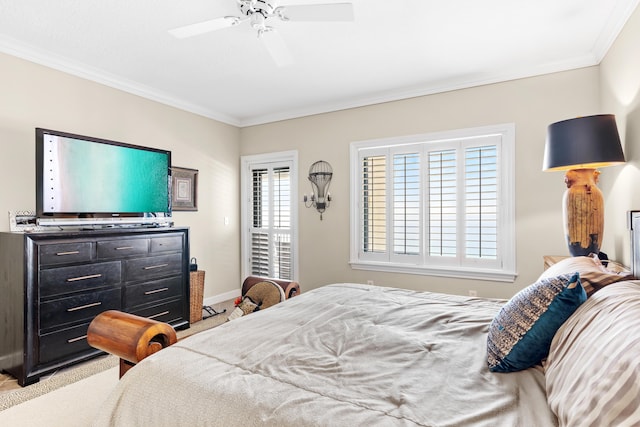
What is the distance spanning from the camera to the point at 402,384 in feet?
3.61

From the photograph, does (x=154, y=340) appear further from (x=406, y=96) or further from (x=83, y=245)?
(x=406, y=96)

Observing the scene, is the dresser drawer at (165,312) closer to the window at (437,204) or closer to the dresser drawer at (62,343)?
the dresser drawer at (62,343)

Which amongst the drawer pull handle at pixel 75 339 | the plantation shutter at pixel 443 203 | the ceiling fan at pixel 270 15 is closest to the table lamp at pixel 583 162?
the plantation shutter at pixel 443 203

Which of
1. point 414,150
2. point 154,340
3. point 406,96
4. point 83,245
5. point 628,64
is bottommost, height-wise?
point 154,340

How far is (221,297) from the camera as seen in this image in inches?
192

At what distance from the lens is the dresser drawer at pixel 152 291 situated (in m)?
3.18

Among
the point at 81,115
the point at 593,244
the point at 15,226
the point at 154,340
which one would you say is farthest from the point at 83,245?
the point at 593,244

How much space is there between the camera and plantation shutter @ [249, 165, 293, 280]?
487cm

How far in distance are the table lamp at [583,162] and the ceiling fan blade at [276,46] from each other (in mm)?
2003

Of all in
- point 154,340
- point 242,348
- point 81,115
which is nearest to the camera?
point 242,348

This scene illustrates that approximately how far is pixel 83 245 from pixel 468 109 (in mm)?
3865

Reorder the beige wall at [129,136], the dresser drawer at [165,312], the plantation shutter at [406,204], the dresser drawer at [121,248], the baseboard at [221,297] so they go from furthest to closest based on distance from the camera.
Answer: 1. the baseboard at [221,297]
2. the plantation shutter at [406,204]
3. the dresser drawer at [165,312]
4. the dresser drawer at [121,248]
5. the beige wall at [129,136]

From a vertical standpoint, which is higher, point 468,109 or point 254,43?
point 254,43

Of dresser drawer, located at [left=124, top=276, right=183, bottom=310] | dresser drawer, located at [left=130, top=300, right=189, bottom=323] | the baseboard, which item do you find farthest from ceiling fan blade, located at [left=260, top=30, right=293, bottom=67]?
the baseboard
